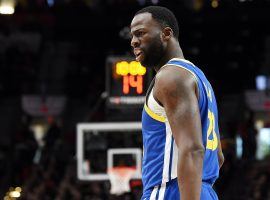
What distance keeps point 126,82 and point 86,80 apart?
11.2 m

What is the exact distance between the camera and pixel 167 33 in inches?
146

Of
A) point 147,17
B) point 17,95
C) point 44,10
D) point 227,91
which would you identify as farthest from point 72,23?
point 147,17

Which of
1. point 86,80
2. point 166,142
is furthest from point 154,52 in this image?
point 86,80

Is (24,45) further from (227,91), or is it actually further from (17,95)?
(227,91)

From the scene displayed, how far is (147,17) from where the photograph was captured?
12.3 ft

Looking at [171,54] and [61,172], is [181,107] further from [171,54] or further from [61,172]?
[61,172]

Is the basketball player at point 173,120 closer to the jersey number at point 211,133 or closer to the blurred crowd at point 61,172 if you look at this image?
the jersey number at point 211,133

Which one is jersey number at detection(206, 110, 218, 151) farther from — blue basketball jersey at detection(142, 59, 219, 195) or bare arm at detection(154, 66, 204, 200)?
bare arm at detection(154, 66, 204, 200)

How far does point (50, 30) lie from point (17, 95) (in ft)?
11.7

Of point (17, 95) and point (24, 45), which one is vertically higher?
point (24, 45)

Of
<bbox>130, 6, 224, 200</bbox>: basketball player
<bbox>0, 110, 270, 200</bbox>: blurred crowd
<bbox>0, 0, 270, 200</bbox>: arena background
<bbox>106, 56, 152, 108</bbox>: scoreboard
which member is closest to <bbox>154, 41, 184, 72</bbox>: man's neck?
<bbox>130, 6, 224, 200</bbox>: basketball player

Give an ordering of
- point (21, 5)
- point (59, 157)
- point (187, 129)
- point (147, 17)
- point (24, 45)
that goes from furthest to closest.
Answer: point (24, 45), point (21, 5), point (59, 157), point (147, 17), point (187, 129)

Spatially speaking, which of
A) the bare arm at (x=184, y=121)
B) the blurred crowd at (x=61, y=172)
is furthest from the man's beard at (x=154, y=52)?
the blurred crowd at (x=61, y=172)

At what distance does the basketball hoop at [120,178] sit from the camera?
1024 cm
